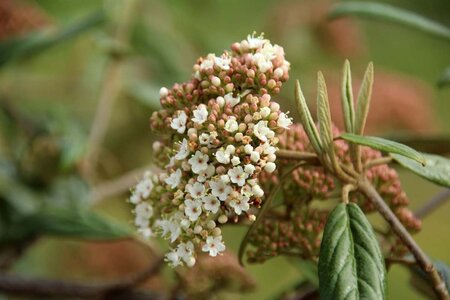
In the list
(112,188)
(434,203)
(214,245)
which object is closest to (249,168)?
(214,245)

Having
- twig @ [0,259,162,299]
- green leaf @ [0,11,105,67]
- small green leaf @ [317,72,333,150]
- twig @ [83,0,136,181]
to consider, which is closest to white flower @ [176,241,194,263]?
small green leaf @ [317,72,333,150]

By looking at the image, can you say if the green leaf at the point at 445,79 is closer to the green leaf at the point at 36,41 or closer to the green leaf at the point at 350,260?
the green leaf at the point at 350,260

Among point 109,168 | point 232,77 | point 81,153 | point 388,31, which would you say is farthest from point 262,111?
point 388,31

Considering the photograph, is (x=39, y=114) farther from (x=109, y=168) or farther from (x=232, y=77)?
(x=232, y=77)

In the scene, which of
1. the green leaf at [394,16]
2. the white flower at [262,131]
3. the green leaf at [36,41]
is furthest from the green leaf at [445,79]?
the green leaf at [36,41]

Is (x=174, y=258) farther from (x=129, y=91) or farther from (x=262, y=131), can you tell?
(x=129, y=91)

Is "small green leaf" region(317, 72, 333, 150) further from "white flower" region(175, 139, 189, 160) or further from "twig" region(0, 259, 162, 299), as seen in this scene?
"twig" region(0, 259, 162, 299)
